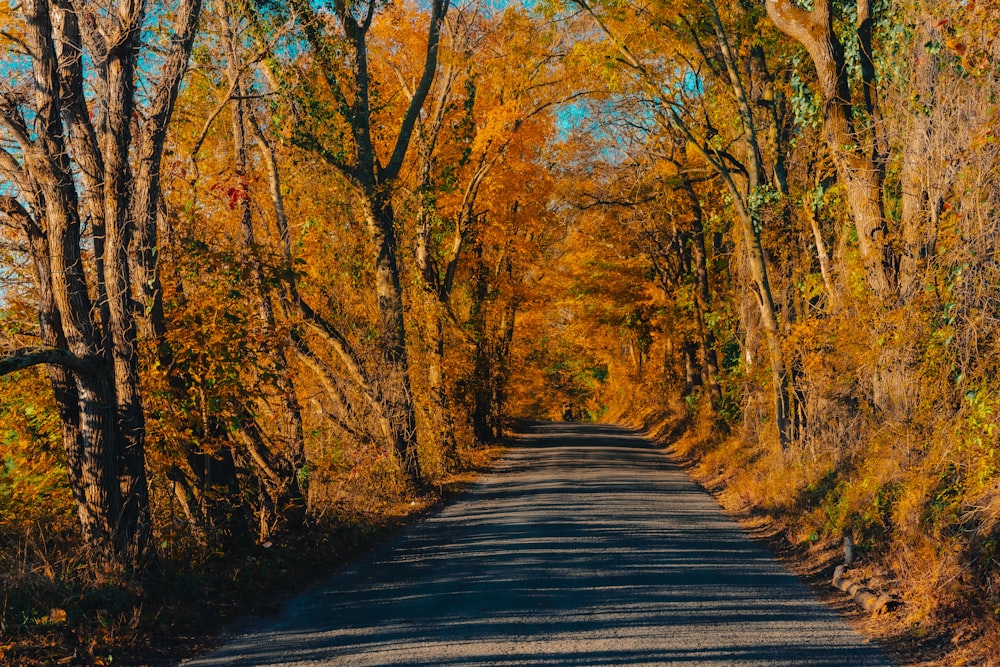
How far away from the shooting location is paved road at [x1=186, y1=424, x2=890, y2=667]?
7469 mm

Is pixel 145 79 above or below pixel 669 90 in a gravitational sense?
below

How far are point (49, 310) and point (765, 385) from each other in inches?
602

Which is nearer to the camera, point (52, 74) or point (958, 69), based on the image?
point (52, 74)

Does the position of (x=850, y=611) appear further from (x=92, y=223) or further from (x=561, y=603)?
(x=92, y=223)

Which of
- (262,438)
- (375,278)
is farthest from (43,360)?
(375,278)

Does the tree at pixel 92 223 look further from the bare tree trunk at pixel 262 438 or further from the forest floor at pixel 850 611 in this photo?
the forest floor at pixel 850 611

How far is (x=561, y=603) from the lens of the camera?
30.0ft

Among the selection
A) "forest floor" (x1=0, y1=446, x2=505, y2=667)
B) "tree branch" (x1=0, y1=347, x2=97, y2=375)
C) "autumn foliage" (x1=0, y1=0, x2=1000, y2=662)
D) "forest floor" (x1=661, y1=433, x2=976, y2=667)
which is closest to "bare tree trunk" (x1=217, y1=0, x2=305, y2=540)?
"autumn foliage" (x1=0, y1=0, x2=1000, y2=662)

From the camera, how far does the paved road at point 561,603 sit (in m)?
7.47

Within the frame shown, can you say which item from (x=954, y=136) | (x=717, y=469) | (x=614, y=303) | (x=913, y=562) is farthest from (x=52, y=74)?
(x=614, y=303)

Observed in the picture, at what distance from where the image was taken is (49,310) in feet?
29.3

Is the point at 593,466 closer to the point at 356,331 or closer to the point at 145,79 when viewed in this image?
the point at 356,331

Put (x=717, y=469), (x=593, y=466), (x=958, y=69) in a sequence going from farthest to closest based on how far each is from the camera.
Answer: (x=593, y=466)
(x=717, y=469)
(x=958, y=69)

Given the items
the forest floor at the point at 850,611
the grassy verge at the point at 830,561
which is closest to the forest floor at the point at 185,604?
the forest floor at the point at 850,611
